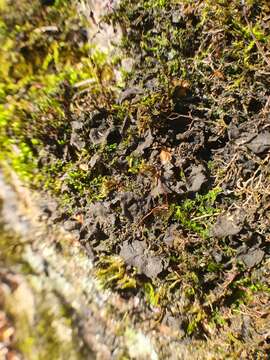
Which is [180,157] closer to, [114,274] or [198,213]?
[198,213]

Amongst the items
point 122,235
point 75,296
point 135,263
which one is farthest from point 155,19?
point 75,296

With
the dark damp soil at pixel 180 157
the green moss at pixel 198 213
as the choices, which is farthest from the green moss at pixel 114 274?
the green moss at pixel 198 213

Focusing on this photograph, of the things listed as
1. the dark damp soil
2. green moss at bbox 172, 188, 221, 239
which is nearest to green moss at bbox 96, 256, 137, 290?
the dark damp soil

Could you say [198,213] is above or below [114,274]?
above

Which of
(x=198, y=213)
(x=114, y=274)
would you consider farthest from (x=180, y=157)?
(x=114, y=274)

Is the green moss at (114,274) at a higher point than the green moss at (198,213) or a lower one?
lower

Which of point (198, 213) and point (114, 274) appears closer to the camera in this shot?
point (198, 213)

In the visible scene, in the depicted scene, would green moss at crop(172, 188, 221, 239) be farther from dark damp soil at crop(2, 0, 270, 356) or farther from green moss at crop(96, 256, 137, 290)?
green moss at crop(96, 256, 137, 290)

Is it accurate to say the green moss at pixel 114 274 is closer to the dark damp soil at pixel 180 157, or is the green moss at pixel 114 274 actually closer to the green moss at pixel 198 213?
the dark damp soil at pixel 180 157

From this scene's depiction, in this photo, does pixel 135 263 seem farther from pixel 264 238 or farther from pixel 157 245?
pixel 264 238
